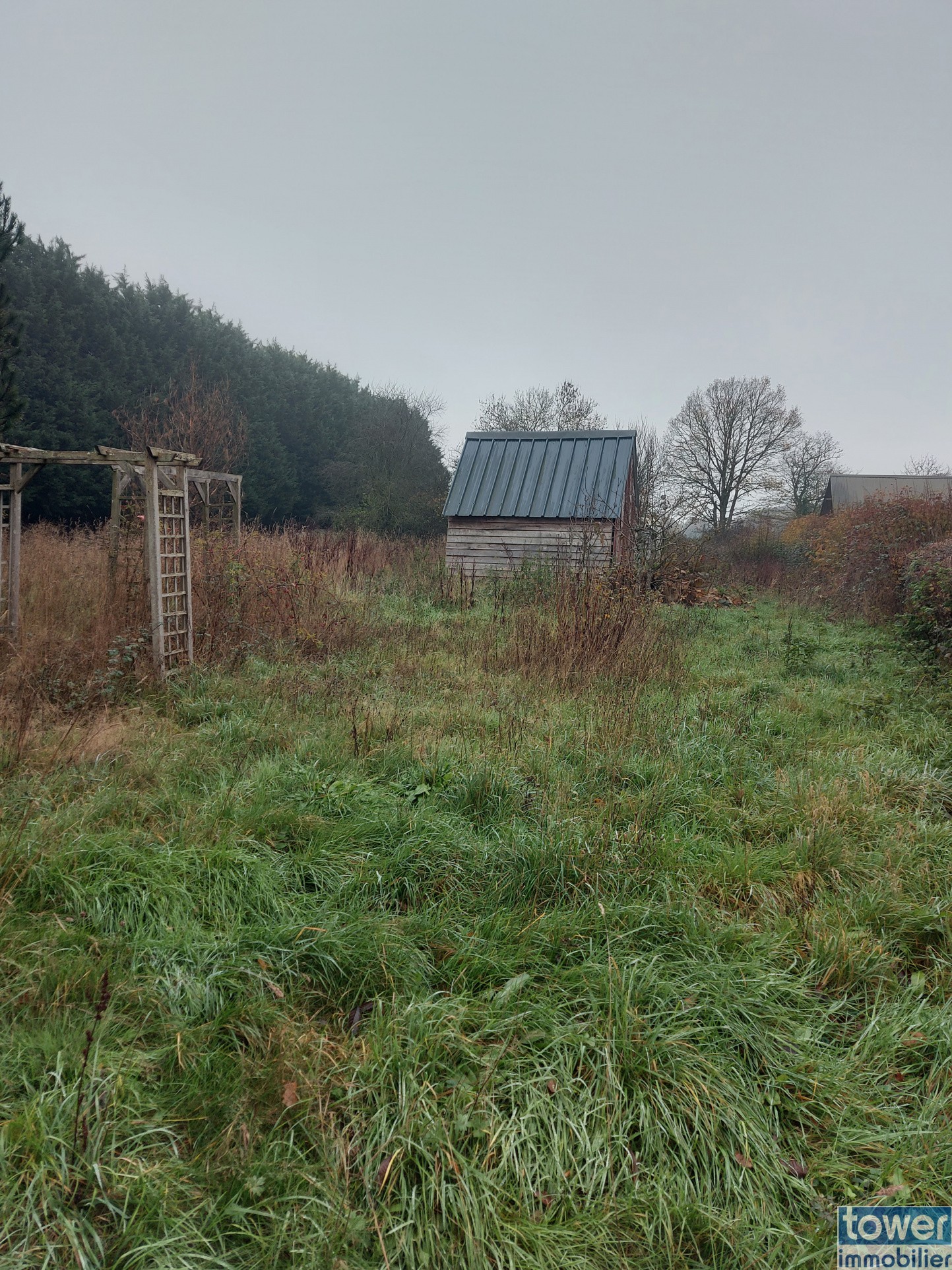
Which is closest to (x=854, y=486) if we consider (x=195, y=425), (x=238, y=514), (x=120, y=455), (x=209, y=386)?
(x=209, y=386)

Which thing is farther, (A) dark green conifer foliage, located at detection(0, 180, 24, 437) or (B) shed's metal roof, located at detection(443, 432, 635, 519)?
(B) shed's metal roof, located at detection(443, 432, 635, 519)

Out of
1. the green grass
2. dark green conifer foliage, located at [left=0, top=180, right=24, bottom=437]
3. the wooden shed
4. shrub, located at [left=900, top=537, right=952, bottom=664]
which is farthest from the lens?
the wooden shed

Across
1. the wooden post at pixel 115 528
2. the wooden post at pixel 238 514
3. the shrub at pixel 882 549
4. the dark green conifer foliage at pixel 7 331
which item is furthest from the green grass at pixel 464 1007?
the dark green conifer foliage at pixel 7 331

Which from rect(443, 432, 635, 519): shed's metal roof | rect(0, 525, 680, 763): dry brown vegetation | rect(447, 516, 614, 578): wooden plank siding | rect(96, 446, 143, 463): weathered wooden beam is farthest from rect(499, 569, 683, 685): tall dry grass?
rect(443, 432, 635, 519): shed's metal roof

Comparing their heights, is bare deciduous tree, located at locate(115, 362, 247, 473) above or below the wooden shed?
above

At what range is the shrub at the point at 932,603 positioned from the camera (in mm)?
8086

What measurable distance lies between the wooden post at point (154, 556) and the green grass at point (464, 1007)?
1.93m

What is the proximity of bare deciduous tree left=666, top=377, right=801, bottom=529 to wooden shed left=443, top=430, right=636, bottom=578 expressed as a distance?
17.4m

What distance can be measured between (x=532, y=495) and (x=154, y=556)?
1039cm

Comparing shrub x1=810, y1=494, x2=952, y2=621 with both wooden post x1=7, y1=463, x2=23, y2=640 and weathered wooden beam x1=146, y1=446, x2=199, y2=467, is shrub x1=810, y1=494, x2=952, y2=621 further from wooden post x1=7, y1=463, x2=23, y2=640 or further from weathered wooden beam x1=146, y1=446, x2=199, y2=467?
wooden post x1=7, y1=463, x2=23, y2=640

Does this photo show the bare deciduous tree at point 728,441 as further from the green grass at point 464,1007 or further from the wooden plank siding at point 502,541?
the green grass at point 464,1007

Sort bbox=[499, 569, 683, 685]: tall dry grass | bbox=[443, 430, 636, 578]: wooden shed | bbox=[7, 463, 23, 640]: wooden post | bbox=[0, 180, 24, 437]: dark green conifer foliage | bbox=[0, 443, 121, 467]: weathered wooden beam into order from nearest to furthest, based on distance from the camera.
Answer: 1. bbox=[0, 443, 121, 467]: weathered wooden beam
2. bbox=[7, 463, 23, 640]: wooden post
3. bbox=[499, 569, 683, 685]: tall dry grass
4. bbox=[0, 180, 24, 437]: dark green conifer foliage
5. bbox=[443, 430, 636, 578]: wooden shed

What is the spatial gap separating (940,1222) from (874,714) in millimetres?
4617

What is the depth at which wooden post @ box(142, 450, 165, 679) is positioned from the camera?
241 inches
